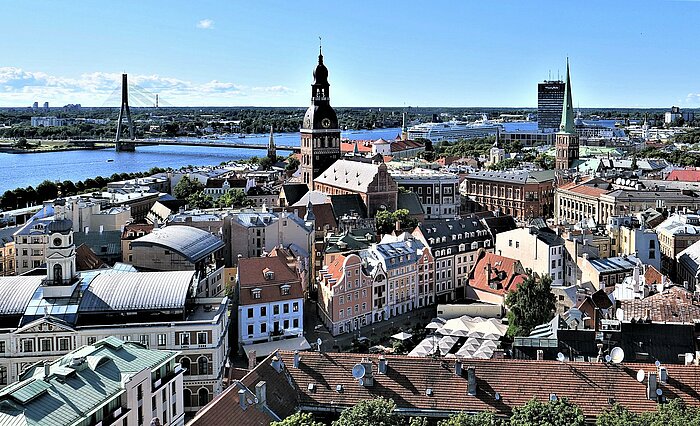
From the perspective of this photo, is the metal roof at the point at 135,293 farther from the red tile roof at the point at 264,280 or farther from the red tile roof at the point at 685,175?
the red tile roof at the point at 685,175

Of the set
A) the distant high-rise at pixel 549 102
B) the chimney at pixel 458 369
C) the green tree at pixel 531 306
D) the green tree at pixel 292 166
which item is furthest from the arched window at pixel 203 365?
the distant high-rise at pixel 549 102

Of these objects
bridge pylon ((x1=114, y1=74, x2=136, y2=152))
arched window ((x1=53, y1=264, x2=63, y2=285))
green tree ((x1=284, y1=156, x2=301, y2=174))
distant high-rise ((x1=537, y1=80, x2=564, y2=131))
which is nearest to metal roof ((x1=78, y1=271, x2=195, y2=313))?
arched window ((x1=53, y1=264, x2=63, y2=285))

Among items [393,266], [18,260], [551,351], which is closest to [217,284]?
[393,266]

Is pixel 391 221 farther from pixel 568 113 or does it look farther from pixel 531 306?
pixel 568 113

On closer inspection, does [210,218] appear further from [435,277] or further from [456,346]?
[456,346]

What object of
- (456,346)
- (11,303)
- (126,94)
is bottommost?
(456,346)

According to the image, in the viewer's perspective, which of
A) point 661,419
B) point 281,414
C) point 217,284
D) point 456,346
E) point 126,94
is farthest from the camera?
point 126,94
